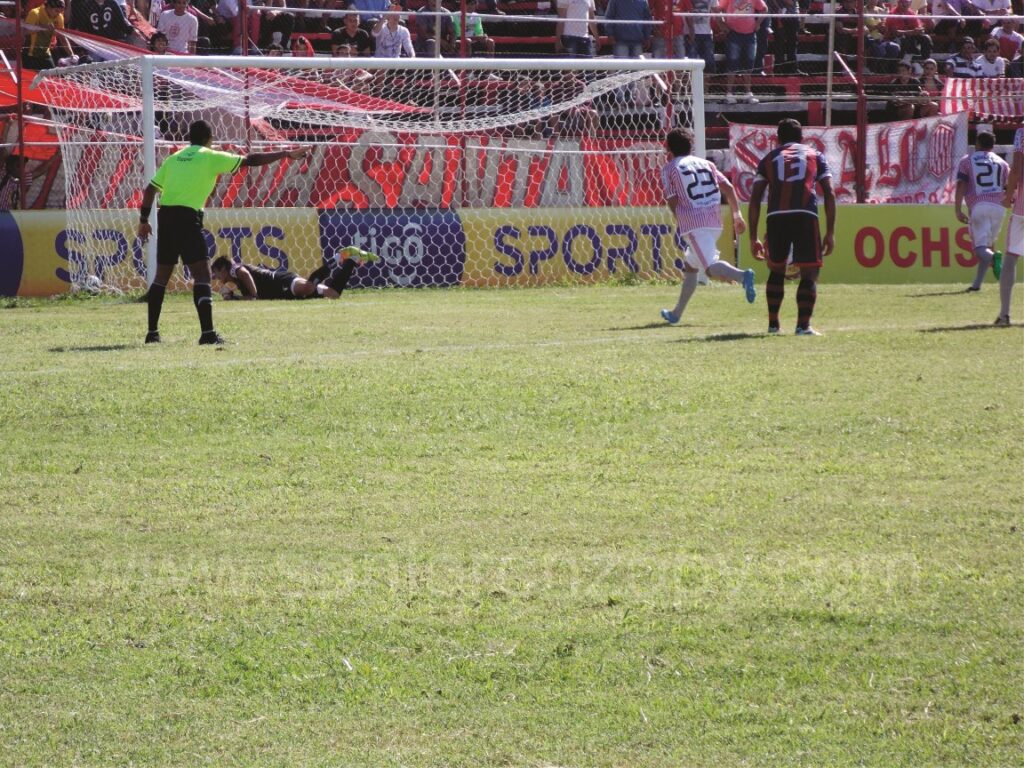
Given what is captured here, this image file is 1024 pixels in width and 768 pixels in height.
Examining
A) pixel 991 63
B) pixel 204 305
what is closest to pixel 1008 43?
pixel 991 63

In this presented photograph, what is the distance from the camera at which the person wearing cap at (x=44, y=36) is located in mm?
20812

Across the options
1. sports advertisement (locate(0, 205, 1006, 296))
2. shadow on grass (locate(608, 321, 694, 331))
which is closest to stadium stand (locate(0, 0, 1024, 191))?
sports advertisement (locate(0, 205, 1006, 296))

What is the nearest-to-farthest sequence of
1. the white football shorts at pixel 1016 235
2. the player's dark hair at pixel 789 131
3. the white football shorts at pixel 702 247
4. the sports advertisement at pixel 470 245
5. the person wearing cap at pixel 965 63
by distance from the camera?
the player's dark hair at pixel 789 131 < the white football shorts at pixel 1016 235 < the white football shorts at pixel 702 247 < the sports advertisement at pixel 470 245 < the person wearing cap at pixel 965 63

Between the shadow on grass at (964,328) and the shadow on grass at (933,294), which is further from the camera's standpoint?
the shadow on grass at (933,294)

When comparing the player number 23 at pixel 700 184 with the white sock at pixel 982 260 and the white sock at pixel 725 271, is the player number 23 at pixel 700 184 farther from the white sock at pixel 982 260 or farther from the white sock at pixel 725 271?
the white sock at pixel 982 260

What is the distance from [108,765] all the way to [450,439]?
4.76m

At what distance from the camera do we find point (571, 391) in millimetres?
10266

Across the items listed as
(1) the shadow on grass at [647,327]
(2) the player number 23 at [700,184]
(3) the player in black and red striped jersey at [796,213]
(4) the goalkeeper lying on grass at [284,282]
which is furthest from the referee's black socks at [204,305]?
(4) the goalkeeper lying on grass at [284,282]

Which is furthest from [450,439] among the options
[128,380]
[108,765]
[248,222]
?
[248,222]

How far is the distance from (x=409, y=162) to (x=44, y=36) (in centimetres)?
514

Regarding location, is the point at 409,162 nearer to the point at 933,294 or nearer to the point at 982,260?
the point at 933,294

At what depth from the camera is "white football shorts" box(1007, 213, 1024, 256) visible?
14.3m

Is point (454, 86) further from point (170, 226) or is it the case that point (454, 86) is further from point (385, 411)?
point (385, 411)

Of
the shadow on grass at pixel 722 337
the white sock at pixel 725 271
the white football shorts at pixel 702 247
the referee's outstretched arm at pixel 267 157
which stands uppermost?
the referee's outstretched arm at pixel 267 157
